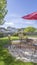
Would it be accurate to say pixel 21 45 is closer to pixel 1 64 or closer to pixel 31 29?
pixel 1 64

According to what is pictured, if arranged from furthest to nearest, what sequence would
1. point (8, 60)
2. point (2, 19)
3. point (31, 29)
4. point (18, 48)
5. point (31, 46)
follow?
point (31, 29) < point (2, 19) < point (18, 48) < point (31, 46) < point (8, 60)

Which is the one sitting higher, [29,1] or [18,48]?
[29,1]

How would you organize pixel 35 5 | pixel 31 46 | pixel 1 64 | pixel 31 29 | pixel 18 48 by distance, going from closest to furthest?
pixel 1 64 → pixel 31 46 → pixel 18 48 → pixel 35 5 → pixel 31 29

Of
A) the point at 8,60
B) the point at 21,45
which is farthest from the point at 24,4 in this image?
the point at 8,60

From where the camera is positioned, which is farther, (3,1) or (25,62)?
(3,1)

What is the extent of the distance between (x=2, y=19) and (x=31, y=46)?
9587mm

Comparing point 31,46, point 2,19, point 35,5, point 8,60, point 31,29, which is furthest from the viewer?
point 31,29

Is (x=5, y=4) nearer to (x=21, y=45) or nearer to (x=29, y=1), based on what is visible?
(x=29, y=1)

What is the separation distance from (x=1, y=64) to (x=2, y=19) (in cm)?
1198

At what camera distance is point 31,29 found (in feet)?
76.0

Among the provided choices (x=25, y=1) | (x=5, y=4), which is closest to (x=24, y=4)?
(x=25, y=1)

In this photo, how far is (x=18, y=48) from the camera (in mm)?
11602

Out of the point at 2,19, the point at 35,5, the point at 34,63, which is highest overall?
the point at 35,5

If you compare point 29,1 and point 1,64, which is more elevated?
point 29,1
